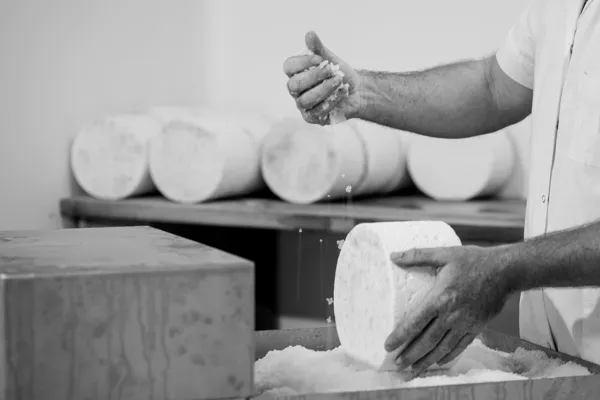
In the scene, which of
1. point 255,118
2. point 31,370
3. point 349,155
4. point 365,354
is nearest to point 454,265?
point 365,354

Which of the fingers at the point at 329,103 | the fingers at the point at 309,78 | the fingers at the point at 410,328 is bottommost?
the fingers at the point at 410,328

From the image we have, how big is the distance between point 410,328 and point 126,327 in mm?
397

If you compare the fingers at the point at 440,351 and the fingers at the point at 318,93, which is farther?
the fingers at the point at 318,93

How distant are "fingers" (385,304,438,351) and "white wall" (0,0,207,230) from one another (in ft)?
5.66

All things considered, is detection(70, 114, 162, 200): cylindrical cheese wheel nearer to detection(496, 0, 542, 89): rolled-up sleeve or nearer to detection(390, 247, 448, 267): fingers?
detection(496, 0, 542, 89): rolled-up sleeve

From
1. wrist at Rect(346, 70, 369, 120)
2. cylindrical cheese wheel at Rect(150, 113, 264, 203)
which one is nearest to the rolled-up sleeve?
wrist at Rect(346, 70, 369, 120)

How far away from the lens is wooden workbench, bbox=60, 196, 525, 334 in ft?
7.42

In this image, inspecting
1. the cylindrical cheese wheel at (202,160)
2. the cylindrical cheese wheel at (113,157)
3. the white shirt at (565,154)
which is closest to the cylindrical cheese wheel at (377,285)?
the white shirt at (565,154)

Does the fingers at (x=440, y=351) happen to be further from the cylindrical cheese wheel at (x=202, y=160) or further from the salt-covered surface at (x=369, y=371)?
the cylindrical cheese wheel at (x=202, y=160)

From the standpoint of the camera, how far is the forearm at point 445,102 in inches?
69.4

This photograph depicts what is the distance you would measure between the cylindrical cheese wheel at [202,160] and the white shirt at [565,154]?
1242 mm

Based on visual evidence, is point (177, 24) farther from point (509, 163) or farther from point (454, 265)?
point (454, 265)

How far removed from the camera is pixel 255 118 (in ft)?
9.66

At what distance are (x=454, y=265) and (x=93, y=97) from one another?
2.00 metres
